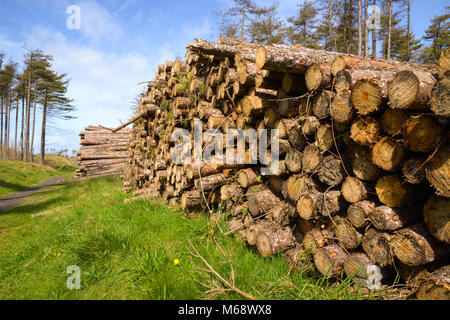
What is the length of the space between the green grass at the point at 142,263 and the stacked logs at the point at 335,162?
0.75 ft

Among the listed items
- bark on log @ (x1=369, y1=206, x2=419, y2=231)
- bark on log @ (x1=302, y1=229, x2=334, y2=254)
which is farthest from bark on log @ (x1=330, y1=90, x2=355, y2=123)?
bark on log @ (x1=302, y1=229, x2=334, y2=254)

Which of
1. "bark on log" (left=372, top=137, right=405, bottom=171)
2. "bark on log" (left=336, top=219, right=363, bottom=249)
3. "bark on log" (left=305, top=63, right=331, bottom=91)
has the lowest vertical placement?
"bark on log" (left=336, top=219, right=363, bottom=249)

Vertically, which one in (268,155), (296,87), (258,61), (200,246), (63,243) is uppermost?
(258,61)

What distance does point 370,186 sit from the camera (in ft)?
6.40

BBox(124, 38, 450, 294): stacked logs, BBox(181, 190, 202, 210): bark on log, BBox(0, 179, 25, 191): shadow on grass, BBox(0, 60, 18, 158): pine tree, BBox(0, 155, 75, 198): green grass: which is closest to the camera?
BBox(124, 38, 450, 294): stacked logs

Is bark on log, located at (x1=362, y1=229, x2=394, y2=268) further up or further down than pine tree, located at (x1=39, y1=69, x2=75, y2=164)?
further down

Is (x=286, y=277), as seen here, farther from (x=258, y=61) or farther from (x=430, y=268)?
(x=258, y=61)

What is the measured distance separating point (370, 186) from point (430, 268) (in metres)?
0.66

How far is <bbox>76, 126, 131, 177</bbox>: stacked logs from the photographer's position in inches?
376

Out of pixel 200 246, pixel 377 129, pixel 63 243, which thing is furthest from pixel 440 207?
pixel 63 243

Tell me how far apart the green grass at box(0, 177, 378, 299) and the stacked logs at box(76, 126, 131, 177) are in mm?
5374

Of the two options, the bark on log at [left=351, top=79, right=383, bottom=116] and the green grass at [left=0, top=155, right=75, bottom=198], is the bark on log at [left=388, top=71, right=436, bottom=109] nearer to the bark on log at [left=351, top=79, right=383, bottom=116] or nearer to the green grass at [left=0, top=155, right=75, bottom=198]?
the bark on log at [left=351, top=79, right=383, bottom=116]

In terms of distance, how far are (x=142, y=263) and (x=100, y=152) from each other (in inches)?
339

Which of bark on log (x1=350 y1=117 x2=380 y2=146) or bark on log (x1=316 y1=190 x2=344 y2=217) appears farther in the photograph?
bark on log (x1=316 y1=190 x2=344 y2=217)
